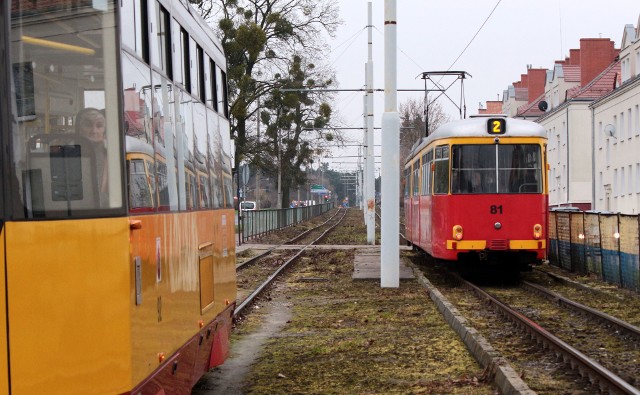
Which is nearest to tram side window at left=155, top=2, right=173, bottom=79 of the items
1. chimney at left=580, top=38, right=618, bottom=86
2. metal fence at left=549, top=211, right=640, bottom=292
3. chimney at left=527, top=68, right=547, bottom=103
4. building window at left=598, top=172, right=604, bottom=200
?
metal fence at left=549, top=211, right=640, bottom=292

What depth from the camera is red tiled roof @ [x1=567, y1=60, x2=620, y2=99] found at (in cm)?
6004

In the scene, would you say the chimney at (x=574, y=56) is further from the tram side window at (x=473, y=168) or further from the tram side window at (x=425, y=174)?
the tram side window at (x=473, y=168)

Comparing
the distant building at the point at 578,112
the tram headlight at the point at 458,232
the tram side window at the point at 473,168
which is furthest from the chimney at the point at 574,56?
the tram headlight at the point at 458,232

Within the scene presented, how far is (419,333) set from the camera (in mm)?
11930

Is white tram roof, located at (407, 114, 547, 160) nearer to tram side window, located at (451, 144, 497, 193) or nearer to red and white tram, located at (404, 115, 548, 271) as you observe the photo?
red and white tram, located at (404, 115, 548, 271)

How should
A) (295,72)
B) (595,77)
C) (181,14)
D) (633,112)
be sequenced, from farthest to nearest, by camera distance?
(595,77), (633,112), (295,72), (181,14)

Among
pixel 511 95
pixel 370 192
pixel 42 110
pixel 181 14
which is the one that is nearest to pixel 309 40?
pixel 370 192

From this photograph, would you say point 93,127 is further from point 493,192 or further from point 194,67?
point 493,192

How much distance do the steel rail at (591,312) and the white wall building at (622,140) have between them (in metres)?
31.8

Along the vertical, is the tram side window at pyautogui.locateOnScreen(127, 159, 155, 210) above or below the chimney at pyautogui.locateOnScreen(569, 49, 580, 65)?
below

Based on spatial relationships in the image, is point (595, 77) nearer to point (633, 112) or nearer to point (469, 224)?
point (633, 112)

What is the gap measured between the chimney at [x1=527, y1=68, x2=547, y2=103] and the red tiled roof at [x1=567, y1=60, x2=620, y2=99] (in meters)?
18.8

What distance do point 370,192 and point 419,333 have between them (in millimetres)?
27362

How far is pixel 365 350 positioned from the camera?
35.2 feet
